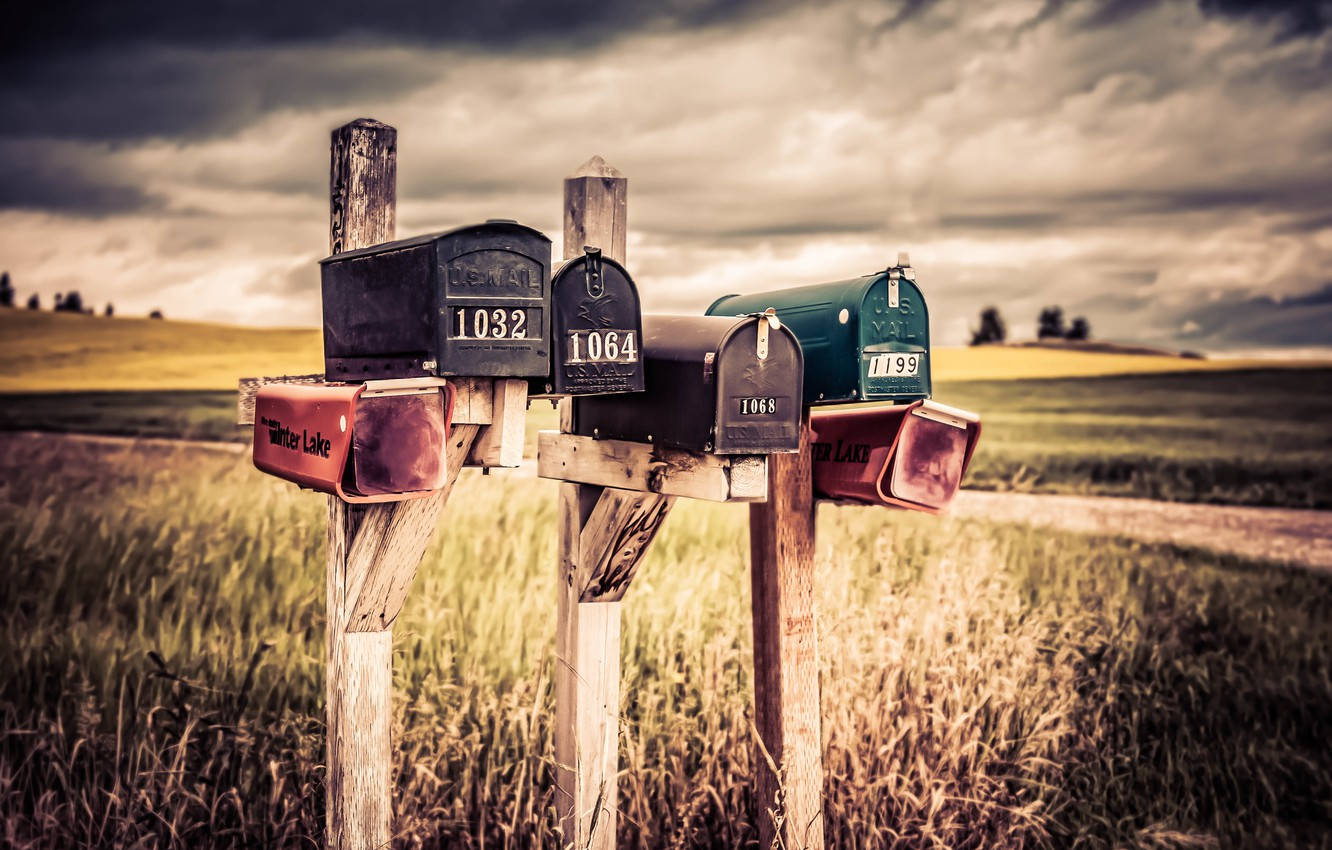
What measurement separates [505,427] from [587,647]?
2.10ft

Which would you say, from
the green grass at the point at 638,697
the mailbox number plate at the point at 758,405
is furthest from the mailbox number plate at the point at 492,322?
the green grass at the point at 638,697

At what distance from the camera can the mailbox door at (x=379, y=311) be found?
1600mm

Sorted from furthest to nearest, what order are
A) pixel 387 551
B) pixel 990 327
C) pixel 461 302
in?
pixel 990 327
pixel 387 551
pixel 461 302

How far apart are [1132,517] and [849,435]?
733cm

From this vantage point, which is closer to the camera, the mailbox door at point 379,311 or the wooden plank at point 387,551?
the mailbox door at point 379,311

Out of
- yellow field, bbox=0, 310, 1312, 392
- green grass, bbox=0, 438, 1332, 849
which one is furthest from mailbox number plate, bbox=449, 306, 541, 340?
yellow field, bbox=0, 310, 1312, 392

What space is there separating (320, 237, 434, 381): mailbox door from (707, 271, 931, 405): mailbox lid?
32.5 inches

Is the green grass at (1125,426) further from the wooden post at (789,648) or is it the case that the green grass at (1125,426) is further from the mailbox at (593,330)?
the mailbox at (593,330)

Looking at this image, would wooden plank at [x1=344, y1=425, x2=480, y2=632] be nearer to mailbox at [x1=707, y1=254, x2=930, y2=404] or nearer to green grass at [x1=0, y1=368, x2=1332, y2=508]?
mailbox at [x1=707, y1=254, x2=930, y2=404]

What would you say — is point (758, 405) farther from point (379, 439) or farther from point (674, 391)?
point (379, 439)

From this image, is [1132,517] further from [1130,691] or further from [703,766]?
[703,766]

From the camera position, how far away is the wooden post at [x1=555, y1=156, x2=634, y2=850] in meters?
2.16

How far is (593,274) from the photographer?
68.9 inches

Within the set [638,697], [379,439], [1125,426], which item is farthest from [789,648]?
[1125,426]
